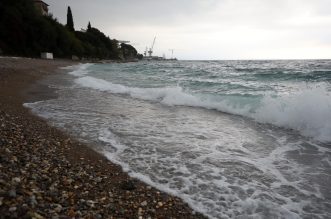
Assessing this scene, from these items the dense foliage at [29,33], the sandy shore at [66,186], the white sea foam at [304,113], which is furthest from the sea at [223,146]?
the dense foliage at [29,33]

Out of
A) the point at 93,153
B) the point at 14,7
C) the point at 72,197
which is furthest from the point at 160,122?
the point at 14,7

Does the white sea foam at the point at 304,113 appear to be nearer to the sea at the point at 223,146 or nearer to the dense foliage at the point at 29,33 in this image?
the sea at the point at 223,146

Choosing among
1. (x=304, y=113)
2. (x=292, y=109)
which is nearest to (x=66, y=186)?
(x=304, y=113)

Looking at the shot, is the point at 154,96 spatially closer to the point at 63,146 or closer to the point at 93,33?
the point at 63,146

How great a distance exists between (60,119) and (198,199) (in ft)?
17.8

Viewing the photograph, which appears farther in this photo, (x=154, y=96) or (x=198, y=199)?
(x=154, y=96)

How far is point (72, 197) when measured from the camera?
364 centimetres

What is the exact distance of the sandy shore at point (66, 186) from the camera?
325 cm

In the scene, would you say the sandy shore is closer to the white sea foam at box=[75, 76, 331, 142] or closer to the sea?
the sea

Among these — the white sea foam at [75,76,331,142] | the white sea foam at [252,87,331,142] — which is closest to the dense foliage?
the white sea foam at [75,76,331,142]

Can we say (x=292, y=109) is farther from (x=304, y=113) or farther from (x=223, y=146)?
(x=223, y=146)

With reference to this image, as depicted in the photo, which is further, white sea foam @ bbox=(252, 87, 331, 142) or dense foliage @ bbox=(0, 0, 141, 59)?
dense foliage @ bbox=(0, 0, 141, 59)

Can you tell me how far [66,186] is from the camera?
155 inches

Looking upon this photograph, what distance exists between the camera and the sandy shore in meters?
3.25
